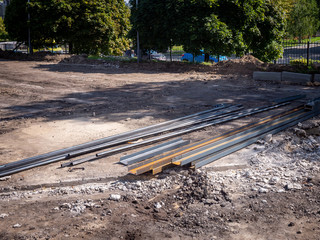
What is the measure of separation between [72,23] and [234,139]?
72.4 ft

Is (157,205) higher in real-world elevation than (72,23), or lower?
lower

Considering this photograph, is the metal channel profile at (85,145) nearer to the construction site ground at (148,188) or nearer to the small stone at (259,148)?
the construction site ground at (148,188)

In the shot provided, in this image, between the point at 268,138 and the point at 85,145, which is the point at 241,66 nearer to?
the point at 268,138

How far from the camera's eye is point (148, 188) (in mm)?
4977

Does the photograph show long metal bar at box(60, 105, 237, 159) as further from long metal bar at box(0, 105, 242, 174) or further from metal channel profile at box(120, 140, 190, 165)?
metal channel profile at box(120, 140, 190, 165)

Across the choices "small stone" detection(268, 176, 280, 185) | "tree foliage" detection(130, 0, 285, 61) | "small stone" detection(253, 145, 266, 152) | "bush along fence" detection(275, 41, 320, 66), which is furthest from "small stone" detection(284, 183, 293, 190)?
"tree foliage" detection(130, 0, 285, 61)

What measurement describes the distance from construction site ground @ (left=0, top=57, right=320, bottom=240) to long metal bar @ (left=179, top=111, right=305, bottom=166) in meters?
0.23

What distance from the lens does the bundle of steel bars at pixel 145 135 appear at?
19.1 feet

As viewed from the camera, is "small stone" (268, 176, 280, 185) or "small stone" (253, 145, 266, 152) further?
"small stone" (253, 145, 266, 152)

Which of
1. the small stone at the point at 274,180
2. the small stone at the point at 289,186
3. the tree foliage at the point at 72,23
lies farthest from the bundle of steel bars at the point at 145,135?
the tree foliage at the point at 72,23

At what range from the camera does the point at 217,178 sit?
5.24 meters

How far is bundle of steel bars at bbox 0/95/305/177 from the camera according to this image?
230 inches

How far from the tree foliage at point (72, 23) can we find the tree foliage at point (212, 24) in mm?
6229

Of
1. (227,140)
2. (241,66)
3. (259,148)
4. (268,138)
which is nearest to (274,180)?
(259,148)
